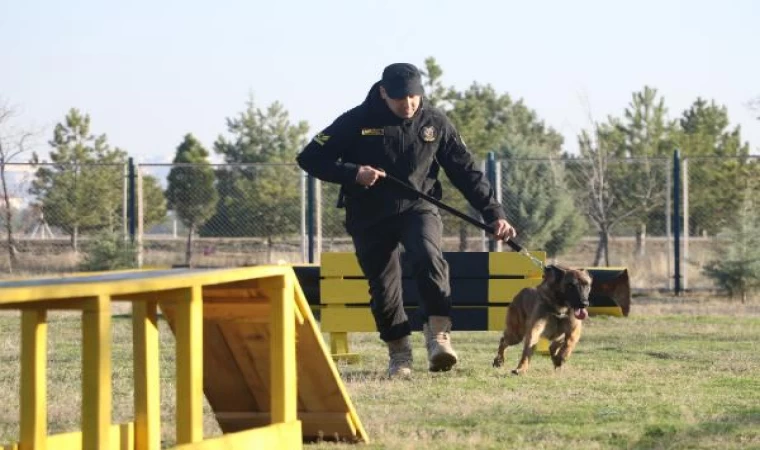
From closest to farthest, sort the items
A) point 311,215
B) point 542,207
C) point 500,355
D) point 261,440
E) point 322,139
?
point 261,440 < point 322,139 < point 500,355 < point 311,215 < point 542,207

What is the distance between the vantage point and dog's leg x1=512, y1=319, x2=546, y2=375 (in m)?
8.72

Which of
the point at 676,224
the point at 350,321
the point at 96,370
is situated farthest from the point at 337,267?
the point at 676,224

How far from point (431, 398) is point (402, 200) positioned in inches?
46.0

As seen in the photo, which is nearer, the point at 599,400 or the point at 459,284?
the point at 599,400

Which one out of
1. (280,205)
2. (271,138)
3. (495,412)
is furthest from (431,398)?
(271,138)

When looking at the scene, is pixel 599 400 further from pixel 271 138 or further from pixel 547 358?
pixel 271 138

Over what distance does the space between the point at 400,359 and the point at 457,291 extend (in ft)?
7.34

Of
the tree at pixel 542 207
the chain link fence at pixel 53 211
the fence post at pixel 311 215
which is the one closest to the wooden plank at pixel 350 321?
the fence post at pixel 311 215

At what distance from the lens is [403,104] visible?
768 centimetres

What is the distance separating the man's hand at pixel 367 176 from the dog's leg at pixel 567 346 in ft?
6.91

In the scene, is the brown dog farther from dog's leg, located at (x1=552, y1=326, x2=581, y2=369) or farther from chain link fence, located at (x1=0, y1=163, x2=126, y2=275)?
chain link fence, located at (x1=0, y1=163, x2=126, y2=275)

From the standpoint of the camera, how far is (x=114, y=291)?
3764 millimetres

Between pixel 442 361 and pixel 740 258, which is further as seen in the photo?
pixel 740 258

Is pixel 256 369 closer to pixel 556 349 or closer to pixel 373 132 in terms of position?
pixel 373 132
